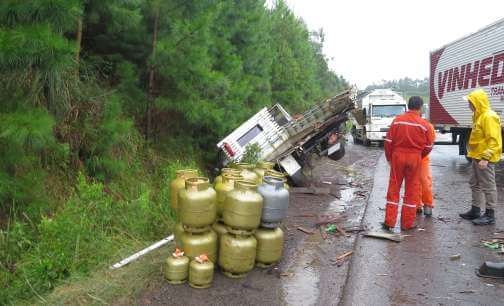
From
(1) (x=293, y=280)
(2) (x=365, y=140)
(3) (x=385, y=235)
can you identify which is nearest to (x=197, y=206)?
(1) (x=293, y=280)

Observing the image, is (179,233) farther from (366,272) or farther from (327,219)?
(327,219)

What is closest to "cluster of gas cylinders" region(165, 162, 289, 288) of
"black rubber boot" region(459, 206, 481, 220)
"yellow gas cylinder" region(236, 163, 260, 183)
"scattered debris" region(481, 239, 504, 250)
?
"yellow gas cylinder" region(236, 163, 260, 183)

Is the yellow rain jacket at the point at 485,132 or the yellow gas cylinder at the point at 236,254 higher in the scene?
the yellow rain jacket at the point at 485,132

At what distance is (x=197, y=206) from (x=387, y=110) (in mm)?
20522

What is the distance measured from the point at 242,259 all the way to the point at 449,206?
5208 mm

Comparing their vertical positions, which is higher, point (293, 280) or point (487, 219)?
point (487, 219)

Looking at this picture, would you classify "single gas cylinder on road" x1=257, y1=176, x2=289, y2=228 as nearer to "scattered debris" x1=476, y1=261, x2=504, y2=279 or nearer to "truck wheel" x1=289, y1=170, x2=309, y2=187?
"scattered debris" x1=476, y1=261, x2=504, y2=279

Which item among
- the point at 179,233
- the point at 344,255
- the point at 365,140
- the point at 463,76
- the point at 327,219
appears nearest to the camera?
the point at 179,233

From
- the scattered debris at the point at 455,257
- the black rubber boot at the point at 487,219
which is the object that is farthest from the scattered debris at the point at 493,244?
the black rubber boot at the point at 487,219

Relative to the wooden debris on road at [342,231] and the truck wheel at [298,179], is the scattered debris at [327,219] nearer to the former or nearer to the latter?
the wooden debris on road at [342,231]

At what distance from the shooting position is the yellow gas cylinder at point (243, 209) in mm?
4305

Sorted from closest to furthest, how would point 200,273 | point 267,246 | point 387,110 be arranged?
point 200,273, point 267,246, point 387,110

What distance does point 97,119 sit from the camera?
652 cm

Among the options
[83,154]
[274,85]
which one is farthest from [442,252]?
[274,85]
